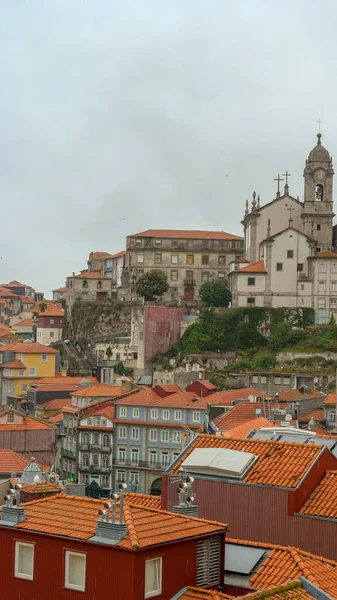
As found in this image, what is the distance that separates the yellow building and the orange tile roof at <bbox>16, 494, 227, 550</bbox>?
3214 inches

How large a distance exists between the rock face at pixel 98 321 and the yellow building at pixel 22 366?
7564mm

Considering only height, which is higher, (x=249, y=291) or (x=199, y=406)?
(x=249, y=291)

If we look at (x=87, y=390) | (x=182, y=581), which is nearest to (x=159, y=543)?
(x=182, y=581)

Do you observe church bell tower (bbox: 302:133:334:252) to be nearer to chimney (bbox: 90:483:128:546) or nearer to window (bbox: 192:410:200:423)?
window (bbox: 192:410:200:423)

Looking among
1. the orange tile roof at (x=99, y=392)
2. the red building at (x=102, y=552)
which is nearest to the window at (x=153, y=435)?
the orange tile roof at (x=99, y=392)

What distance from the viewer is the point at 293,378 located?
87.6 meters

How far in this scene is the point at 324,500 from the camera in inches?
880

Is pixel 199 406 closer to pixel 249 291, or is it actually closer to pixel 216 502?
pixel 249 291

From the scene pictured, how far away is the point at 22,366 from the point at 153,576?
85.7m

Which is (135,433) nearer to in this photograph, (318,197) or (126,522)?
(318,197)

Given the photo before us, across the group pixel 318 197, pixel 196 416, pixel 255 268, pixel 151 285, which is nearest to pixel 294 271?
pixel 255 268

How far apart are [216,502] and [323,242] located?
8408 cm

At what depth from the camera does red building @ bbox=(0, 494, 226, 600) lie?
16953mm

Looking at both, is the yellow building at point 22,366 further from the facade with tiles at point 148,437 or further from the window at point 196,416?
the window at point 196,416
